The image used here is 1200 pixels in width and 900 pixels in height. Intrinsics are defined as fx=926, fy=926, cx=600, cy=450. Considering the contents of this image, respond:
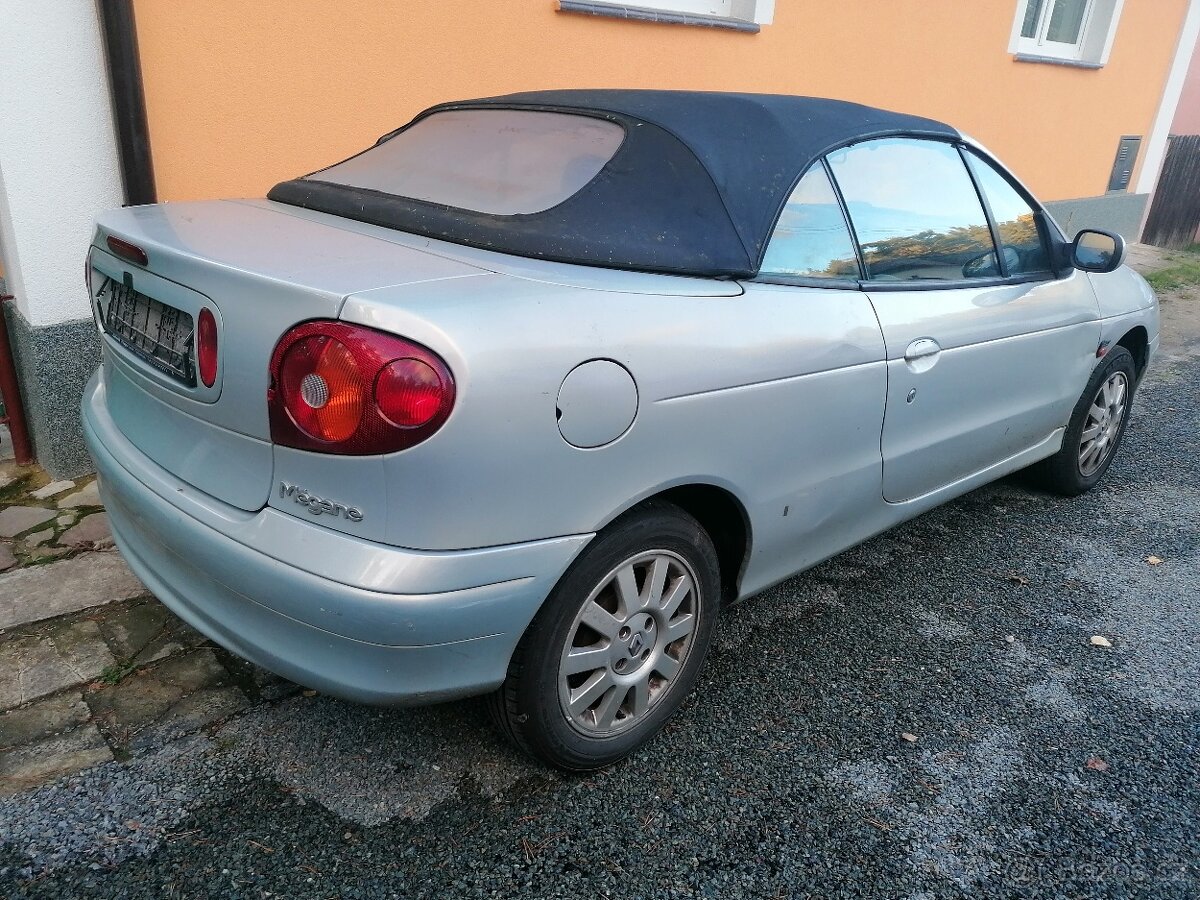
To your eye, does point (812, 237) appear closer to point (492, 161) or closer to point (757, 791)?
point (492, 161)

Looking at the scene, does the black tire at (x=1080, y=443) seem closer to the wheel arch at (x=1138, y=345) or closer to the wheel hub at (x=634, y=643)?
the wheel arch at (x=1138, y=345)

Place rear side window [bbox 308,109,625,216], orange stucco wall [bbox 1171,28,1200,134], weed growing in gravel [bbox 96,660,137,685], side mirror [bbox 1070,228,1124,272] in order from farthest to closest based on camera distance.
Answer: orange stucco wall [bbox 1171,28,1200,134], side mirror [bbox 1070,228,1124,272], weed growing in gravel [bbox 96,660,137,685], rear side window [bbox 308,109,625,216]

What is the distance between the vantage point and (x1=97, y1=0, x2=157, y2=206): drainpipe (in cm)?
348

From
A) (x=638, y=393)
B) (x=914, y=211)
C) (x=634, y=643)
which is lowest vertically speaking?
(x=634, y=643)

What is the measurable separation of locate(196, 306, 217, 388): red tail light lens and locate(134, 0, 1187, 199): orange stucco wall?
2.40 m

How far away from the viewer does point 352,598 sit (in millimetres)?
1727

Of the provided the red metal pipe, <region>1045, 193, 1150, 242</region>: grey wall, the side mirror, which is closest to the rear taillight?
the red metal pipe

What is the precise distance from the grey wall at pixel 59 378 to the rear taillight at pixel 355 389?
90.6 inches

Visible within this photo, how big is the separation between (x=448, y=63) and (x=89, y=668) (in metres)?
3.39

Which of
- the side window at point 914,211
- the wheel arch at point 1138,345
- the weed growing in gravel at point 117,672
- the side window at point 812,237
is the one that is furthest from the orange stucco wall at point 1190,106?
the weed growing in gravel at point 117,672

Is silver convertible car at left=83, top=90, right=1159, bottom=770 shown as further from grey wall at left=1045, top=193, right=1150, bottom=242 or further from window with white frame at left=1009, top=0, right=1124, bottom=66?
grey wall at left=1045, top=193, right=1150, bottom=242

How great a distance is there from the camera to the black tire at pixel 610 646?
6.53 feet

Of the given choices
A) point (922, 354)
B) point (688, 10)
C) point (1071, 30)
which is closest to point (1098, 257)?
point (922, 354)

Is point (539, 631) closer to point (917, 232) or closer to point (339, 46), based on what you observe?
point (917, 232)
